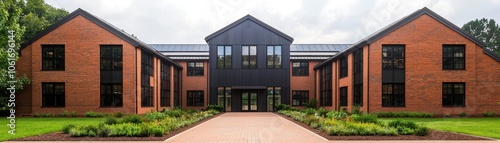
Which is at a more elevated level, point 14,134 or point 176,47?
point 176,47

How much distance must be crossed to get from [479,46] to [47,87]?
3113cm

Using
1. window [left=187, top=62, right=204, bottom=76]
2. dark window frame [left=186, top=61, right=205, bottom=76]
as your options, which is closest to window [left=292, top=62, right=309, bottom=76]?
dark window frame [left=186, top=61, right=205, bottom=76]

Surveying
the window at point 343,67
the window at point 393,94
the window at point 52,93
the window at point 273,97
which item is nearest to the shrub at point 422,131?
the window at point 393,94

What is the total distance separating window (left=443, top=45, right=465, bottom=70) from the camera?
3412 cm

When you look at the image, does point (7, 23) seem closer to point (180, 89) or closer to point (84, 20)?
point (84, 20)

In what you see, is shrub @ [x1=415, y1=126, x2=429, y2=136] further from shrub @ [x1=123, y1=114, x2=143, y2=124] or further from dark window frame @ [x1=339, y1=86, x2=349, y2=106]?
dark window frame @ [x1=339, y1=86, x2=349, y2=106]

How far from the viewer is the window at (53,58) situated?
3459 cm

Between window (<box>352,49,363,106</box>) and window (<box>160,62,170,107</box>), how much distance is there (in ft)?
54.9

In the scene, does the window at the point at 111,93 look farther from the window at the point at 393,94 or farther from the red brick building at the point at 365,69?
the window at the point at 393,94

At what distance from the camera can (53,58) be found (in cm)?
3469

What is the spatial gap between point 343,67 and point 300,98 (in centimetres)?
1280

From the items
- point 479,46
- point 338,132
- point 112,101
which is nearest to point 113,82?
point 112,101

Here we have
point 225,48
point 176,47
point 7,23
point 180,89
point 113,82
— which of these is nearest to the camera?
point 7,23

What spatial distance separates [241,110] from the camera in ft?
160
